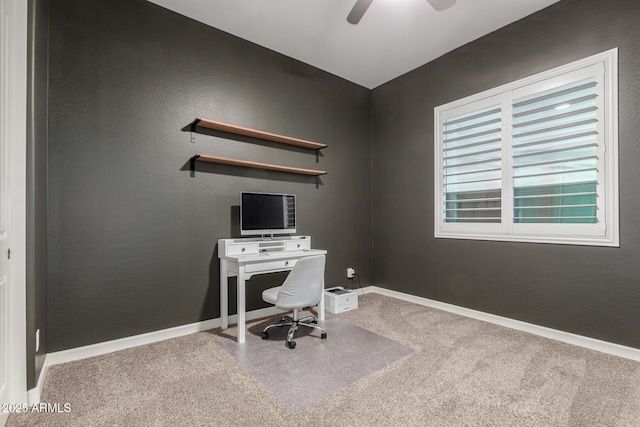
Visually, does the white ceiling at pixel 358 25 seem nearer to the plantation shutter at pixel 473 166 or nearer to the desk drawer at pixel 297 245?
the plantation shutter at pixel 473 166

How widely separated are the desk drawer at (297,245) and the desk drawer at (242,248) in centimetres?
39

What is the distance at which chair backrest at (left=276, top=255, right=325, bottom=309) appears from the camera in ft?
8.73

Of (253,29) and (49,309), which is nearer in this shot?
(49,309)

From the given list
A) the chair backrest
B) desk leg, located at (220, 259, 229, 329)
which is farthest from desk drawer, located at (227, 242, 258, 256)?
the chair backrest

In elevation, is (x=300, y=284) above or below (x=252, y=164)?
below

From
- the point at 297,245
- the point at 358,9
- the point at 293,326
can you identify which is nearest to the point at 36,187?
the point at 293,326

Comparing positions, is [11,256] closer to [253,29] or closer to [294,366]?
[294,366]

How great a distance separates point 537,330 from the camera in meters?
2.94

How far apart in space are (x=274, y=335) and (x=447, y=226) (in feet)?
7.72

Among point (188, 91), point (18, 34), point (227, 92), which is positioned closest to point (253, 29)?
point (227, 92)

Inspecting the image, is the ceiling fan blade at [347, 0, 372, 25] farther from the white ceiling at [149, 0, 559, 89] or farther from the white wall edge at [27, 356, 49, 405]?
the white wall edge at [27, 356, 49, 405]

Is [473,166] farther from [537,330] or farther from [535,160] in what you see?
[537,330]

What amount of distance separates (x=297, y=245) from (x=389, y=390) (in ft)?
6.11

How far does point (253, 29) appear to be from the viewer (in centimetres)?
324
